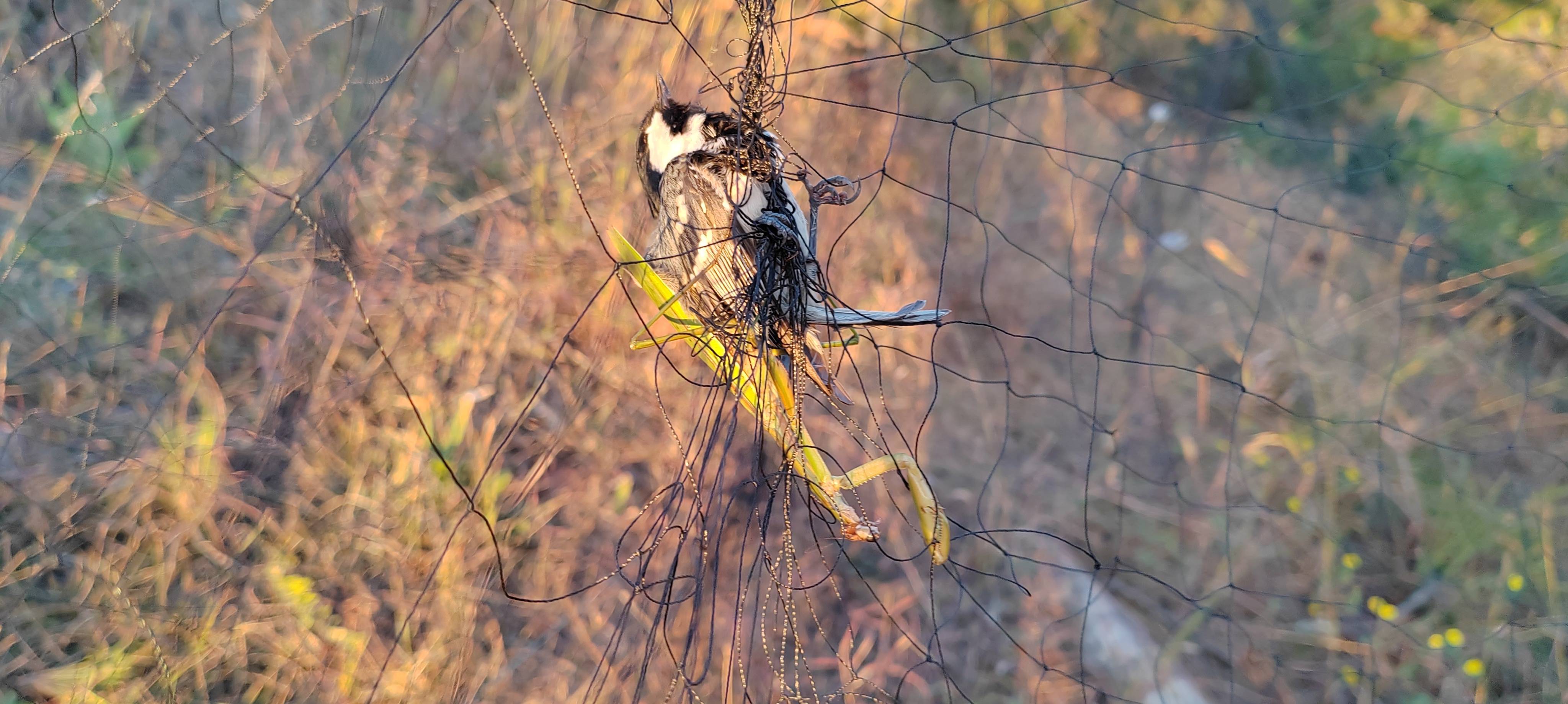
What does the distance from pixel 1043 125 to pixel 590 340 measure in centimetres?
148

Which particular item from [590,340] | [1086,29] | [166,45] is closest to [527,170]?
[590,340]

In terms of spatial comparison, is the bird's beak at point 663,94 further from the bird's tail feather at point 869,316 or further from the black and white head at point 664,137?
the bird's tail feather at point 869,316

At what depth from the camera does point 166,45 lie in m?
1.75

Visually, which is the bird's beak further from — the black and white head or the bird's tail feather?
the bird's tail feather

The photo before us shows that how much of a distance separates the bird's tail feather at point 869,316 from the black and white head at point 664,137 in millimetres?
250

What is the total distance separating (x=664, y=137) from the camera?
1.06 m

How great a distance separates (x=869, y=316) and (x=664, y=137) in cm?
40

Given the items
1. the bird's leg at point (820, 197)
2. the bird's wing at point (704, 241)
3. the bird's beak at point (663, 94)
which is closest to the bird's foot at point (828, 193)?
the bird's leg at point (820, 197)

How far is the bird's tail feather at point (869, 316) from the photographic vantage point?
82 centimetres

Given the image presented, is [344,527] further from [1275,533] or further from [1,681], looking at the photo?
[1275,533]

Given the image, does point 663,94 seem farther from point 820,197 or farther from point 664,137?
point 820,197

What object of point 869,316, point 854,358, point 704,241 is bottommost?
point 869,316

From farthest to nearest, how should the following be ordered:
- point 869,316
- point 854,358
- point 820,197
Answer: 1. point 854,358
2. point 820,197
3. point 869,316

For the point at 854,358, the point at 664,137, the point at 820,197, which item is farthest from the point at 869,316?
the point at 854,358
